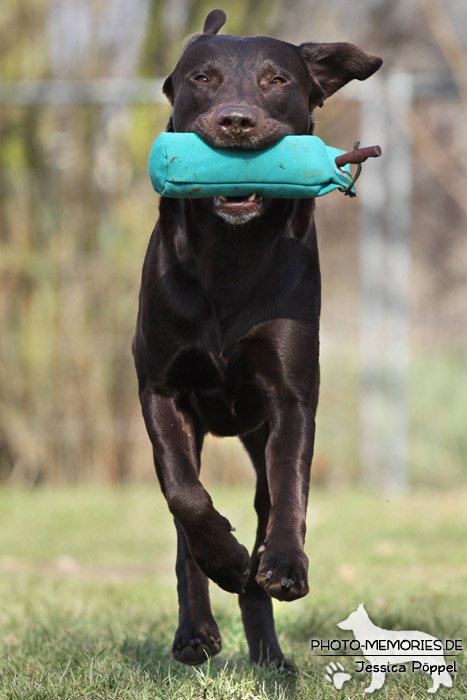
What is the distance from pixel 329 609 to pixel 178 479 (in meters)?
1.56

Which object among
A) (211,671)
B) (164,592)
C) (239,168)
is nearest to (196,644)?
(211,671)

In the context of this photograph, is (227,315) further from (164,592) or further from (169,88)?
(164,592)

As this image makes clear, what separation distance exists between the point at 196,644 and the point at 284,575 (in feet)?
2.05

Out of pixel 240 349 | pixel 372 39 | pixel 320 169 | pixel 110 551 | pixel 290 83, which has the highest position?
pixel 372 39

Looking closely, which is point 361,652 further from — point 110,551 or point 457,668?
point 110,551

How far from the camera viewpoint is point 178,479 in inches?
122

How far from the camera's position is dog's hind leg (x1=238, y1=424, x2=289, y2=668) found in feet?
11.6

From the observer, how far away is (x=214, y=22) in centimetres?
383

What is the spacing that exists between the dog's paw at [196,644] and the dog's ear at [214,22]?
1.94 m

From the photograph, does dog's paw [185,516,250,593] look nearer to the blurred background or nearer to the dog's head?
the dog's head

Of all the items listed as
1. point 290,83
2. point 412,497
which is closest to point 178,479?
point 290,83

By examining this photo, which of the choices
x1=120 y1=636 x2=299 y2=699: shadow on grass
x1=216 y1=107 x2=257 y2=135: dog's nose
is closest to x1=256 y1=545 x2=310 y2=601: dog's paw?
x1=120 y1=636 x2=299 y2=699: shadow on grass

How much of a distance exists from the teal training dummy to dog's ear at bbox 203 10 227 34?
0.72 metres

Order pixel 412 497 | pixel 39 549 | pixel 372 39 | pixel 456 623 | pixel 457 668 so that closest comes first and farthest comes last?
1. pixel 457 668
2. pixel 456 623
3. pixel 39 549
4. pixel 412 497
5. pixel 372 39
